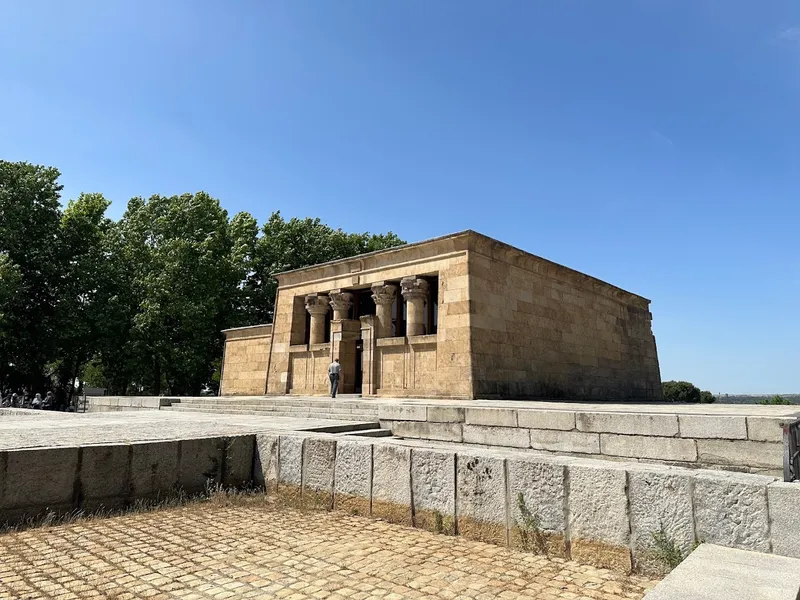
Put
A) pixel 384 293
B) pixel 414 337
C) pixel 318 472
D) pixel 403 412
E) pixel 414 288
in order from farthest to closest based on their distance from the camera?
pixel 384 293 < pixel 414 288 < pixel 414 337 < pixel 403 412 < pixel 318 472

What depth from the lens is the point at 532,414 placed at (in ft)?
28.3

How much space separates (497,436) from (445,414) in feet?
3.66

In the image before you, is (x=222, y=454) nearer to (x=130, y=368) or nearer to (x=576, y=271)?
(x=576, y=271)

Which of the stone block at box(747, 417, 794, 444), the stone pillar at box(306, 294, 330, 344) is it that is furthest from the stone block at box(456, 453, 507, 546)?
the stone pillar at box(306, 294, 330, 344)

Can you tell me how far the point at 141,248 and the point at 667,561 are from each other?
3403cm

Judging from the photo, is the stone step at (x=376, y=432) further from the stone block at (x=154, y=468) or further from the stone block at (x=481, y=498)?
the stone block at (x=481, y=498)

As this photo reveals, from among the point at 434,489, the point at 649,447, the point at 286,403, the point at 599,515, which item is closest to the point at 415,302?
the point at 286,403

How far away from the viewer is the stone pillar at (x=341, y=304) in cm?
1952

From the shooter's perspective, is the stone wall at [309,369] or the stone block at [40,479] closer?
the stone block at [40,479]

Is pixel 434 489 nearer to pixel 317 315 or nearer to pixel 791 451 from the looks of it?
pixel 791 451

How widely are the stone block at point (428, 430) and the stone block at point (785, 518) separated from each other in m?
5.94

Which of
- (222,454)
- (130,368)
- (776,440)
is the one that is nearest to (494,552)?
(222,454)

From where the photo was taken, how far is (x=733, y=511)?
3918 millimetres

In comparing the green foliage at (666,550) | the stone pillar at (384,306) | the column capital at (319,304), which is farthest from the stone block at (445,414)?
the column capital at (319,304)
